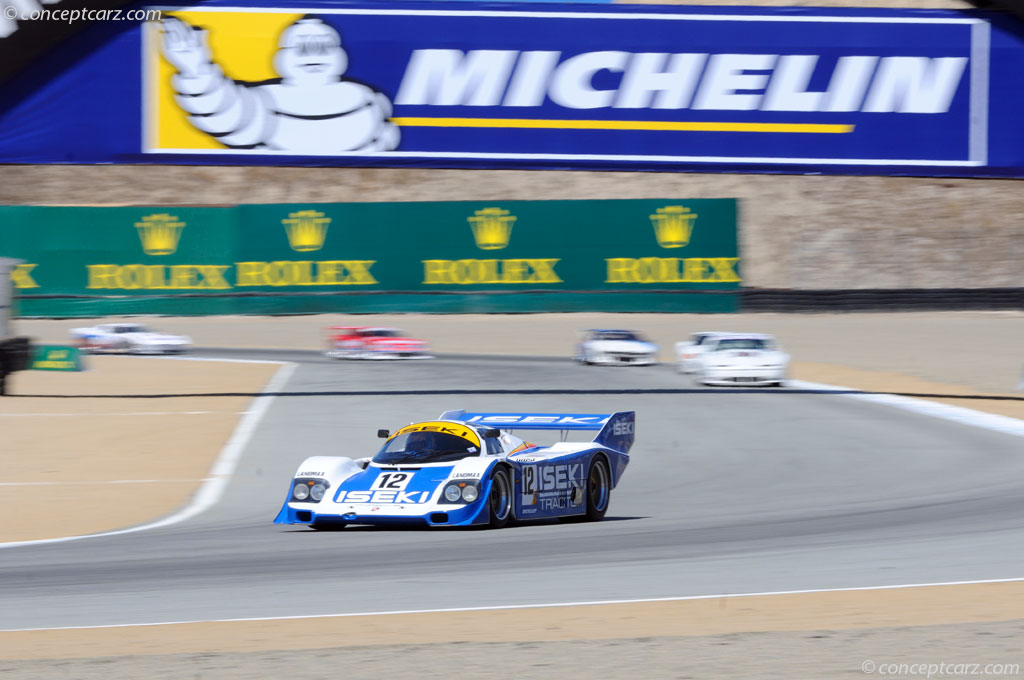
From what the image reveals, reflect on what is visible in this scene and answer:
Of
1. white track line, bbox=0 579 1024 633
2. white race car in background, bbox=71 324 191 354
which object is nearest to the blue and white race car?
white track line, bbox=0 579 1024 633

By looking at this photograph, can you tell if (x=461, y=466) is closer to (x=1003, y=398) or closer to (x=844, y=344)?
(x=1003, y=398)

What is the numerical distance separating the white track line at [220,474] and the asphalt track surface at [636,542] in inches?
8.3

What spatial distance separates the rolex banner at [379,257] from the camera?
40250 mm

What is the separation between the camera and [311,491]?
37.7 ft

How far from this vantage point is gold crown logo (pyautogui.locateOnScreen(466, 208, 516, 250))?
40.9 meters

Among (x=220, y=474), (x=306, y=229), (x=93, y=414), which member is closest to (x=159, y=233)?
(x=306, y=229)

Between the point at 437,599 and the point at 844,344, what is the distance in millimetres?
28547

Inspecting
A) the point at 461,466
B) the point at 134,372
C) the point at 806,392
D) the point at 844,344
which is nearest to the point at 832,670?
the point at 461,466

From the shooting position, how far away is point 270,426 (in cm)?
2009

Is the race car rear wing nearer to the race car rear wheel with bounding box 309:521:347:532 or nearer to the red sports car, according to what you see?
the race car rear wheel with bounding box 309:521:347:532

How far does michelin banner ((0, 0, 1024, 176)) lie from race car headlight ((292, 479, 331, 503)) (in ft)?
30.0

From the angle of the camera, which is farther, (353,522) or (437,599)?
(353,522)

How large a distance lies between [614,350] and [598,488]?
62.1ft

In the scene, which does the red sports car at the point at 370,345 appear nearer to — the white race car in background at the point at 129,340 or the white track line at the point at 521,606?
the white race car in background at the point at 129,340
